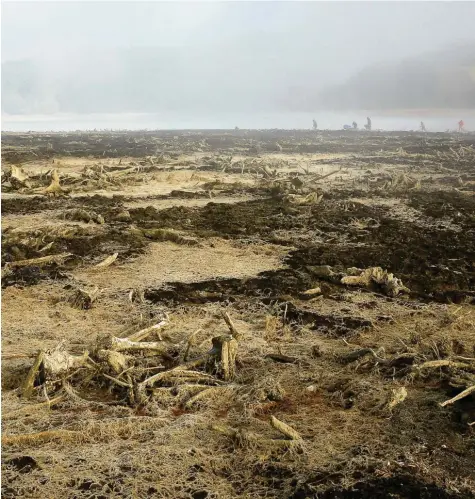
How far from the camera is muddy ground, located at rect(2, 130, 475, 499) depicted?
12.8 feet

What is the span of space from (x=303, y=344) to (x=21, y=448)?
3.49 m

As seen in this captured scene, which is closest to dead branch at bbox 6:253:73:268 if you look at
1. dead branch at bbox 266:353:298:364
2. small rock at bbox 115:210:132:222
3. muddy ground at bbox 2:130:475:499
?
muddy ground at bbox 2:130:475:499

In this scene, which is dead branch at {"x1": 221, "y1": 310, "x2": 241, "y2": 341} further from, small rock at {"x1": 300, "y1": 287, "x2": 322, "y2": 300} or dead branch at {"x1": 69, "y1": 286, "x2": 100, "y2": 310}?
dead branch at {"x1": 69, "y1": 286, "x2": 100, "y2": 310}

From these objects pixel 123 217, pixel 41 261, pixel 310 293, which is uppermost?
pixel 123 217

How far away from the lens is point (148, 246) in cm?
1087

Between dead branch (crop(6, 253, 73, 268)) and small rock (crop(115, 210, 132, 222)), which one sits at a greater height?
small rock (crop(115, 210, 132, 222))

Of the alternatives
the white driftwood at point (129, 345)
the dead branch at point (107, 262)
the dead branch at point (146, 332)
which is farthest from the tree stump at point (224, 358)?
the dead branch at point (107, 262)

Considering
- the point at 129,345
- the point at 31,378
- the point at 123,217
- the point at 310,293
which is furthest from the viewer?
the point at 123,217

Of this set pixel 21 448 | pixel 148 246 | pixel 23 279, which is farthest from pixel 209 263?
pixel 21 448

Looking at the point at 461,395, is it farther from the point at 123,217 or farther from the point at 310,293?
the point at 123,217

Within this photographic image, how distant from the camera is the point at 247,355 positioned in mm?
5949

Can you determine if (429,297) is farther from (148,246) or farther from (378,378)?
(148,246)

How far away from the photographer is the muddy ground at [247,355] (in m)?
3.90

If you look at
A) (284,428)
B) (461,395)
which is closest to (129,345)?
(284,428)
